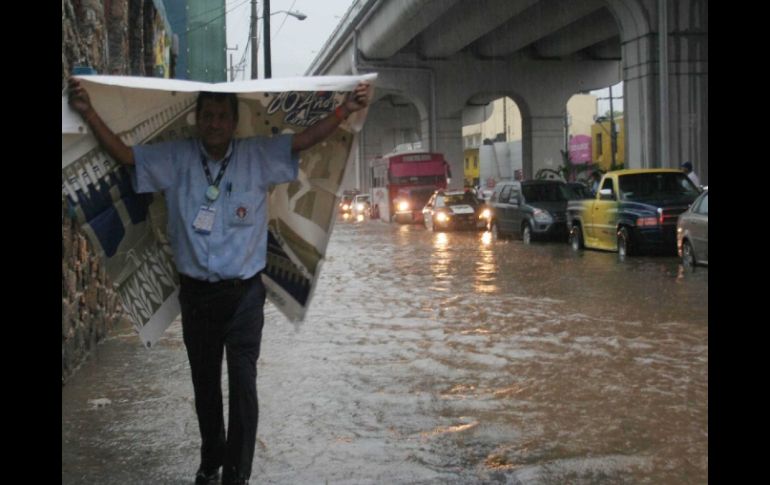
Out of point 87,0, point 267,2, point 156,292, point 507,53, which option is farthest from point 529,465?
point 507,53

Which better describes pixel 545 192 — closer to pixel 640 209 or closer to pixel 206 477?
pixel 640 209

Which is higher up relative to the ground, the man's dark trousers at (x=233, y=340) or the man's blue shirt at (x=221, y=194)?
the man's blue shirt at (x=221, y=194)

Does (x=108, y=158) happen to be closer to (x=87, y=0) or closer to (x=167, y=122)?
(x=167, y=122)

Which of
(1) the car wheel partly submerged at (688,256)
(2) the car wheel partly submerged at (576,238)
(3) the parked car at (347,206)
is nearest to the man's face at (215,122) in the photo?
(1) the car wheel partly submerged at (688,256)

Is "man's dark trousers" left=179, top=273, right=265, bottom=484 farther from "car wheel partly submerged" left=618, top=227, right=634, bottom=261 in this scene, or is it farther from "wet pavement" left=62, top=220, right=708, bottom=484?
"car wheel partly submerged" left=618, top=227, right=634, bottom=261

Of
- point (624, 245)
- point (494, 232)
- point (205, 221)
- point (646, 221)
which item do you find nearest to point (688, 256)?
point (646, 221)

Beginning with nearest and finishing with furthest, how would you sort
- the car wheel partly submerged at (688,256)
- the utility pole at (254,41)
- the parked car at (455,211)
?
1. the car wheel partly submerged at (688,256)
2. the parked car at (455,211)
3. the utility pole at (254,41)

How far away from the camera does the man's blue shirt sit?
15.0 feet

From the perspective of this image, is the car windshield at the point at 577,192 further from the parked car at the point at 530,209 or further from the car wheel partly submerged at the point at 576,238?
the car wheel partly submerged at the point at 576,238

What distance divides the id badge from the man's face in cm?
35

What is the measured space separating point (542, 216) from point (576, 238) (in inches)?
101

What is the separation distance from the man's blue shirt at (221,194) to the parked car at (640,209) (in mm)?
14399

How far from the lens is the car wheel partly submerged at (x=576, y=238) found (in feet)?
70.2
